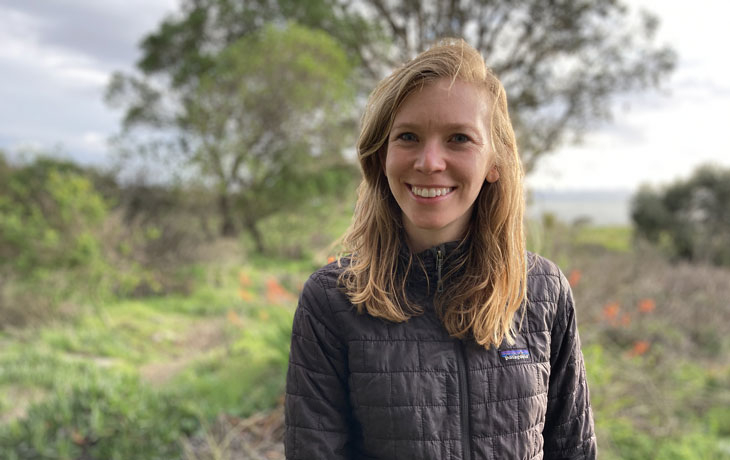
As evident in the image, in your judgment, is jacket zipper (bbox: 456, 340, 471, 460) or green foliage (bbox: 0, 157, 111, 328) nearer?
jacket zipper (bbox: 456, 340, 471, 460)

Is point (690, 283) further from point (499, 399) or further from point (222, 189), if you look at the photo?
point (222, 189)

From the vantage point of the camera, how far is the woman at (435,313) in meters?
1.29

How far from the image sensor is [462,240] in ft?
4.79

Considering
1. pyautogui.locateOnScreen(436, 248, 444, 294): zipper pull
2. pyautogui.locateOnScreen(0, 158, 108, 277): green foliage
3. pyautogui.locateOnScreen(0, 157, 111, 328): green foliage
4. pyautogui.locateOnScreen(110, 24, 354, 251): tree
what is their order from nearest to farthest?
pyautogui.locateOnScreen(436, 248, 444, 294): zipper pull < pyautogui.locateOnScreen(0, 157, 111, 328): green foliage < pyautogui.locateOnScreen(0, 158, 108, 277): green foliage < pyautogui.locateOnScreen(110, 24, 354, 251): tree

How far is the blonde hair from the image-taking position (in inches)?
52.4

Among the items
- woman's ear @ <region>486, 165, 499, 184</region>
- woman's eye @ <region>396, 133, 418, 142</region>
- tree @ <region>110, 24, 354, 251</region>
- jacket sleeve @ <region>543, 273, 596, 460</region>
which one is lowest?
jacket sleeve @ <region>543, 273, 596, 460</region>

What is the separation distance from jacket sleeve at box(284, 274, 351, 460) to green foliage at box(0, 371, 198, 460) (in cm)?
266

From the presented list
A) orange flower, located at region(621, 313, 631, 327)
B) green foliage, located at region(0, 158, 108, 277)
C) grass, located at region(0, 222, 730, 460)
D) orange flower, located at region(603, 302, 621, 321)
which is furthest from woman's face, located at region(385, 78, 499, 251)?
green foliage, located at region(0, 158, 108, 277)

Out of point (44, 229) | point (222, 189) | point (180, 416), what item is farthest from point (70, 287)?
point (222, 189)

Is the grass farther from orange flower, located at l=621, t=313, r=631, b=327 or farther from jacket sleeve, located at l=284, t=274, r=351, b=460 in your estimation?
jacket sleeve, located at l=284, t=274, r=351, b=460

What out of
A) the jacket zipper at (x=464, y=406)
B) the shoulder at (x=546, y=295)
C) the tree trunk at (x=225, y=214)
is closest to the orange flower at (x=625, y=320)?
the shoulder at (x=546, y=295)

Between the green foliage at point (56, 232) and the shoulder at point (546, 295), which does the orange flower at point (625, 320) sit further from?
the green foliage at point (56, 232)

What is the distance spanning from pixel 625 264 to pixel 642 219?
296 inches

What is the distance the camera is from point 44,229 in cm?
780
